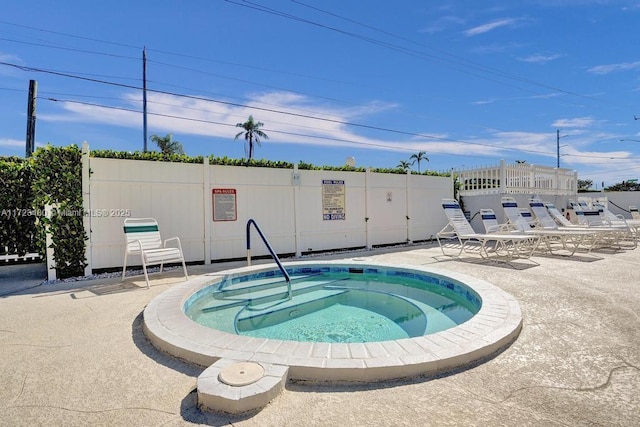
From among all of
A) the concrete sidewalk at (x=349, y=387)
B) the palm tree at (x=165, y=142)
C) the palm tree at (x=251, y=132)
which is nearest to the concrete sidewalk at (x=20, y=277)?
the concrete sidewalk at (x=349, y=387)

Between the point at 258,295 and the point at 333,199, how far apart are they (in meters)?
4.27

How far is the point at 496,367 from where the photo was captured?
2.42 m

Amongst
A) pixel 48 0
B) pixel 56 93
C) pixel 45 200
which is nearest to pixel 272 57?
pixel 48 0

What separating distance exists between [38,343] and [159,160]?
4.49 m

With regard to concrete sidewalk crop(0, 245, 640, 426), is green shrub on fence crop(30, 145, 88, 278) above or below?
above

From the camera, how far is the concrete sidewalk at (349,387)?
1842 millimetres

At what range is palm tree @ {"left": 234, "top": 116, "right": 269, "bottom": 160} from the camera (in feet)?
106

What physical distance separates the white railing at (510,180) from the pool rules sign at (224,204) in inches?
331

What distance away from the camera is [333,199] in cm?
898

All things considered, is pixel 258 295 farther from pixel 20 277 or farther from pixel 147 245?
pixel 20 277

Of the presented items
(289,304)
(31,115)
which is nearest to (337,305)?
(289,304)

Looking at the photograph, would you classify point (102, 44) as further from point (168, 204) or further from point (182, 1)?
point (168, 204)

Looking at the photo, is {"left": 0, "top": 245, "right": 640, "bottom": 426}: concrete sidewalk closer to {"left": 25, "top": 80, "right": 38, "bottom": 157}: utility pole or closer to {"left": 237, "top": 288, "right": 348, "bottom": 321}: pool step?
{"left": 237, "top": 288, "right": 348, "bottom": 321}: pool step

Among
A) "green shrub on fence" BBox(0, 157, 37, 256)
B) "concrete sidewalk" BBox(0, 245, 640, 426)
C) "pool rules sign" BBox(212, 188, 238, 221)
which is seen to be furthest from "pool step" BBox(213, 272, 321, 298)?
"green shrub on fence" BBox(0, 157, 37, 256)
